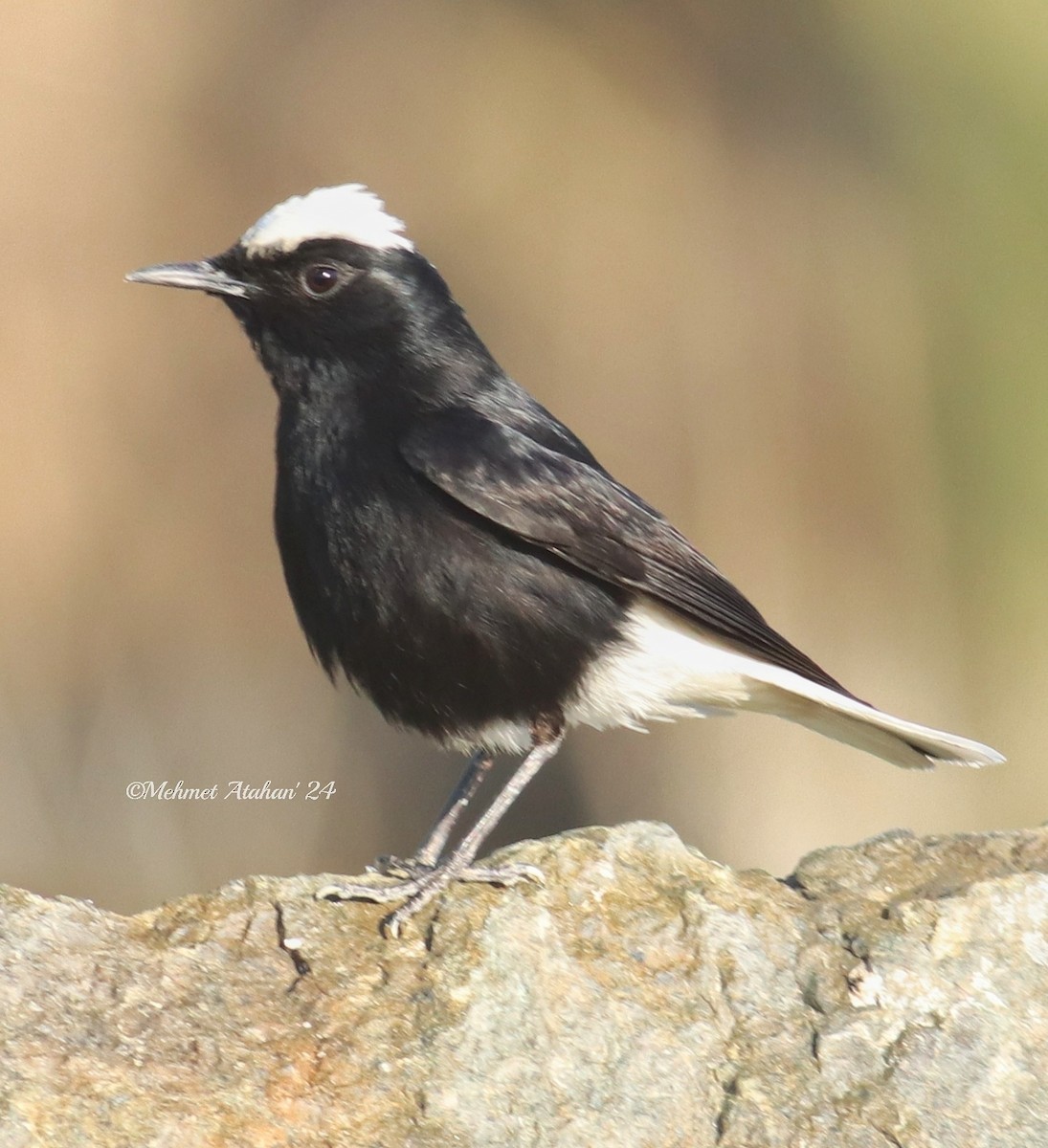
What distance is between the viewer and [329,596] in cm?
530

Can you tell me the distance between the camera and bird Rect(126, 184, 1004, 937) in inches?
207

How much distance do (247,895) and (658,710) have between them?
178 cm

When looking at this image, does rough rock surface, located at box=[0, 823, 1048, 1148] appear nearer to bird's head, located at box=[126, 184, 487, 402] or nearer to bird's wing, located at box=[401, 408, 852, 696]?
bird's wing, located at box=[401, 408, 852, 696]

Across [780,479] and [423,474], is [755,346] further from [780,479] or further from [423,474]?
[423,474]

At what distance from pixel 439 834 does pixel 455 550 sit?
92cm

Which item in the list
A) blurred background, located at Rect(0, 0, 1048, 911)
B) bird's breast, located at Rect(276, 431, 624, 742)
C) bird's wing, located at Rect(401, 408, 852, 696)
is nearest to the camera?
bird's breast, located at Rect(276, 431, 624, 742)

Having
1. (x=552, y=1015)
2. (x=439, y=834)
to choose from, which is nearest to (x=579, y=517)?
(x=439, y=834)

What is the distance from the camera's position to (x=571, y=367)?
984 cm

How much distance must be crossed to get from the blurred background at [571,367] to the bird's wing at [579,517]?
366cm

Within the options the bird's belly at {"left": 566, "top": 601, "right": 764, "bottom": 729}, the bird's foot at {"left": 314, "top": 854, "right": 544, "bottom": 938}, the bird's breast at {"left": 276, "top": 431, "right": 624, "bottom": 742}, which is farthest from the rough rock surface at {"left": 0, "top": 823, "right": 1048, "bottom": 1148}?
the bird's belly at {"left": 566, "top": 601, "right": 764, "bottom": 729}

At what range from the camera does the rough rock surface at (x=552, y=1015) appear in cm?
379

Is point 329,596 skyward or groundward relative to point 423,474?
groundward

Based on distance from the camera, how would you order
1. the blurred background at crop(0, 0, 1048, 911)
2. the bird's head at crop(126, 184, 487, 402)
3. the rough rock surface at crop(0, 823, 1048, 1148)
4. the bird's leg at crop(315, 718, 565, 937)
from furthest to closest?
the blurred background at crop(0, 0, 1048, 911)
the bird's head at crop(126, 184, 487, 402)
the bird's leg at crop(315, 718, 565, 937)
the rough rock surface at crop(0, 823, 1048, 1148)

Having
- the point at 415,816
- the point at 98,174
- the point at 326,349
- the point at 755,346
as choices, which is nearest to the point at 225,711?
the point at 415,816
